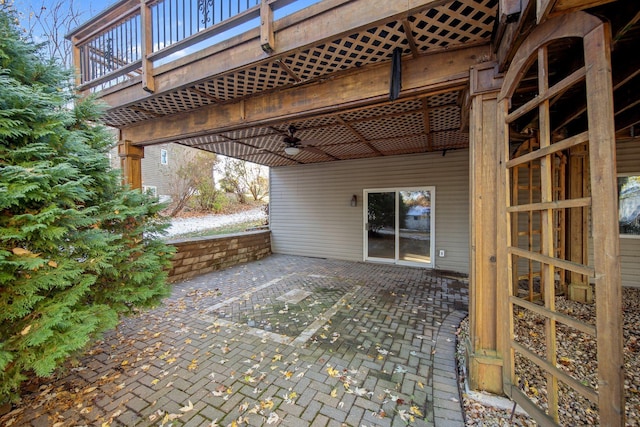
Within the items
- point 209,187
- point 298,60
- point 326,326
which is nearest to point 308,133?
point 298,60

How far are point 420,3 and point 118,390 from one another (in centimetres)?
393

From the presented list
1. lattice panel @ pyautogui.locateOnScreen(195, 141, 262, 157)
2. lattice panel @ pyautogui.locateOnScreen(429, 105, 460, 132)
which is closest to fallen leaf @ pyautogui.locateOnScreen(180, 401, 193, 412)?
lattice panel @ pyautogui.locateOnScreen(429, 105, 460, 132)

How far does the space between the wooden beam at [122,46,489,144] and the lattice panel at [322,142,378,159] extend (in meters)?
2.72

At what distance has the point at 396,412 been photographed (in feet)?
6.08

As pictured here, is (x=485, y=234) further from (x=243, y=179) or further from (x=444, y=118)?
(x=243, y=179)

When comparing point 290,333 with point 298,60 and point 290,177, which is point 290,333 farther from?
point 290,177

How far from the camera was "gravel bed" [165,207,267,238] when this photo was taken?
9.42 metres

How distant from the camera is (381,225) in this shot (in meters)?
6.71

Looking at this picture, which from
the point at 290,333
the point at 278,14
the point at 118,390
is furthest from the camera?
the point at 290,333

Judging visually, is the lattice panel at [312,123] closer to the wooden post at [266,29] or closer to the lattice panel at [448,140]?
the wooden post at [266,29]

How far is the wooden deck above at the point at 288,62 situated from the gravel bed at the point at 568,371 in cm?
257

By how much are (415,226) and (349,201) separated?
75.4 inches

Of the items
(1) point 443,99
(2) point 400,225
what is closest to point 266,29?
(1) point 443,99

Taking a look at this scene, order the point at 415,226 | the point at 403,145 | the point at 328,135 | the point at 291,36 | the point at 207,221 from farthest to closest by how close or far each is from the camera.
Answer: the point at 207,221 < the point at 415,226 < the point at 403,145 < the point at 328,135 < the point at 291,36
